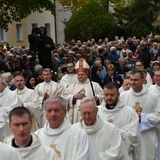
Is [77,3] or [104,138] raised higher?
[77,3]

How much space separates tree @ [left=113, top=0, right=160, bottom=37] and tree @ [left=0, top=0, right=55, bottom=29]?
1636cm

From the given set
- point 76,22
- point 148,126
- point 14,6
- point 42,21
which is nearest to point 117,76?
point 148,126

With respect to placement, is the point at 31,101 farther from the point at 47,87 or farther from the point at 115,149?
the point at 115,149

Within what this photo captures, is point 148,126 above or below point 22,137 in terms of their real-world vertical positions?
below

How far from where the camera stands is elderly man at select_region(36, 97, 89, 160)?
711 centimetres

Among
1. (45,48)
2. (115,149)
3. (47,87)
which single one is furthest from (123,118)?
(45,48)

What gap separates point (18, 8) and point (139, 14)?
Result: 19688 millimetres

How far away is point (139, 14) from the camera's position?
41031mm

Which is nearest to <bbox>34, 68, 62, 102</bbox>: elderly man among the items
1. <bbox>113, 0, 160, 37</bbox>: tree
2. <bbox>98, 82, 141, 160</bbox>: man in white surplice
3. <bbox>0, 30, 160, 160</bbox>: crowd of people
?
<bbox>0, 30, 160, 160</bbox>: crowd of people

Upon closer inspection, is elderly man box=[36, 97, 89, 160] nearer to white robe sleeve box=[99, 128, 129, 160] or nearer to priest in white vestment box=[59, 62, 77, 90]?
white robe sleeve box=[99, 128, 129, 160]

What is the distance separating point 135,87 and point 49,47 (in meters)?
8.01

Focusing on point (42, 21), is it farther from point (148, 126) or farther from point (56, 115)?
point (56, 115)

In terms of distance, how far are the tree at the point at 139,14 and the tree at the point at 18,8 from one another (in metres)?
16.4

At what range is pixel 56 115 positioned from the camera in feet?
23.2
